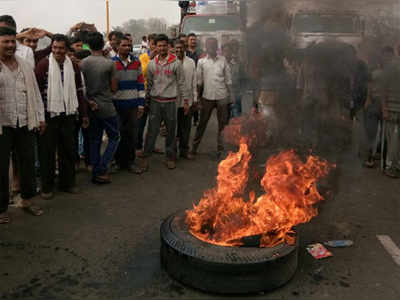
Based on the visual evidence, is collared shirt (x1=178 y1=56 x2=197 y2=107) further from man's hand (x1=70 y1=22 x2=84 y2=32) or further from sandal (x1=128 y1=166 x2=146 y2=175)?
man's hand (x1=70 y1=22 x2=84 y2=32)

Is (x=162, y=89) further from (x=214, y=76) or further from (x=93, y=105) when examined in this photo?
(x=93, y=105)

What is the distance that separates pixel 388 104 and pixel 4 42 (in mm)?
5394

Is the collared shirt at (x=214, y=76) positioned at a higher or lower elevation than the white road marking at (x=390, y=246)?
higher

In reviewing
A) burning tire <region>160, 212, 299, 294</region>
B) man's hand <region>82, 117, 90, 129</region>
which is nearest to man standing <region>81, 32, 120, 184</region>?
man's hand <region>82, 117, 90, 129</region>

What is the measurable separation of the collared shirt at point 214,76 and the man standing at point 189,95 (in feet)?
0.62

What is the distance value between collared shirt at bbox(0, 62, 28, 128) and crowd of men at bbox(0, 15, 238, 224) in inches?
0.4

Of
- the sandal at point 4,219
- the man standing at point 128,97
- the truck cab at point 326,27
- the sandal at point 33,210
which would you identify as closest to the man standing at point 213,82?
the man standing at point 128,97

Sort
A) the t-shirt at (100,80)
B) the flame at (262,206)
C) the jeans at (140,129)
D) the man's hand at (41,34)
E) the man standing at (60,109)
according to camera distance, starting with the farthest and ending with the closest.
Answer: the jeans at (140,129) < the t-shirt at (100,80) < the man's hand at (41,34) < the man standing at (60,109) < the flame at (262,206)

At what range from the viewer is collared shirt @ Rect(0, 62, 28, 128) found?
4281 millimetres

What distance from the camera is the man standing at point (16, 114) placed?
4.27 metres

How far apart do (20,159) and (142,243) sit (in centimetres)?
173

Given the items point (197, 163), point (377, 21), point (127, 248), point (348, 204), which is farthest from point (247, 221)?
point (197, 163)

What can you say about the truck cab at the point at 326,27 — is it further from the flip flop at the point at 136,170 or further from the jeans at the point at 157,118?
the flip flop at the point at 136,170

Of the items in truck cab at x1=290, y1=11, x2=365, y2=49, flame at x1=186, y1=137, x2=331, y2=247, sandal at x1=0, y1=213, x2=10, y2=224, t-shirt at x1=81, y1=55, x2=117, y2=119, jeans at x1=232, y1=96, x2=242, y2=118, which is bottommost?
sandal at x1=0, y1=213, x2=10, y2=224
